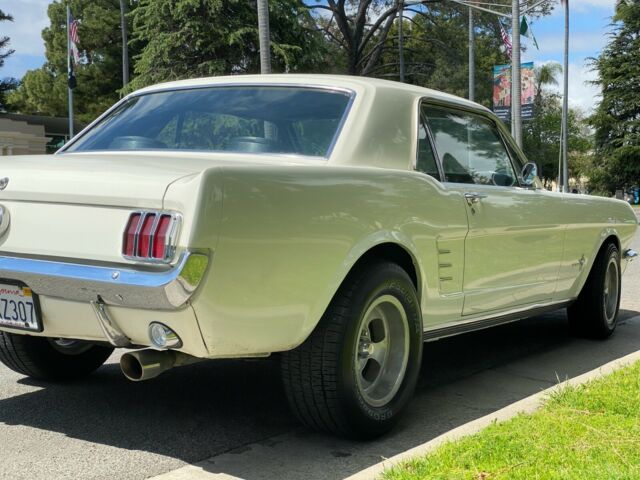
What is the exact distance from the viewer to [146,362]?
340 centimetres

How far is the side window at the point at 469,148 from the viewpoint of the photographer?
186 inches

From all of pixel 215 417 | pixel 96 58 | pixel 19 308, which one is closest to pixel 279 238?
pixel 19 308

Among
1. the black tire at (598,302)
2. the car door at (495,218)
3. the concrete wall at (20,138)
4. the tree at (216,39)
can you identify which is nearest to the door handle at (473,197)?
the car door at (495,218)

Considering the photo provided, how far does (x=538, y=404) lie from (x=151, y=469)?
2034mm

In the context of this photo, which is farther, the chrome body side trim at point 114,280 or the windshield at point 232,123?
the windshield at point 232,123

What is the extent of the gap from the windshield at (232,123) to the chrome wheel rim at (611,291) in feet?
11.2

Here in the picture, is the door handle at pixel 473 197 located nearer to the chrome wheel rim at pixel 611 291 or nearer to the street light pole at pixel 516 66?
the chrome wheel rim at pixel 611 291

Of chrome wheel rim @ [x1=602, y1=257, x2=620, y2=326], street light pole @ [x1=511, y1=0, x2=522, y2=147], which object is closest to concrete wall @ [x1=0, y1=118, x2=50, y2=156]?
street light pole @ [x1=511, y1=0, x2=522, y2=147]

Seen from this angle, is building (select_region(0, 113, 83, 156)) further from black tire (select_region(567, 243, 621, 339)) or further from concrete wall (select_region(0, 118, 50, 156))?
black tire (select_region(567, 243, 621, 339))

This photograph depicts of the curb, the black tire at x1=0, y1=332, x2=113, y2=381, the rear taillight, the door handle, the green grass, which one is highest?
the door handle

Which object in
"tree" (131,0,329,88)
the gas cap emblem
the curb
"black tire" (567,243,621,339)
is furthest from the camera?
"tree" (131,0,329,88)

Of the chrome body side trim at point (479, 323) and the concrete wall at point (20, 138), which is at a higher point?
the concrete wall at point (20, 138)

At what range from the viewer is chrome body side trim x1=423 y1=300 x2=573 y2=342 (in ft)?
14.5

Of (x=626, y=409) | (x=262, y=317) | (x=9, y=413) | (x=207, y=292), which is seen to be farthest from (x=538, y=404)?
(x=9, y=413)
